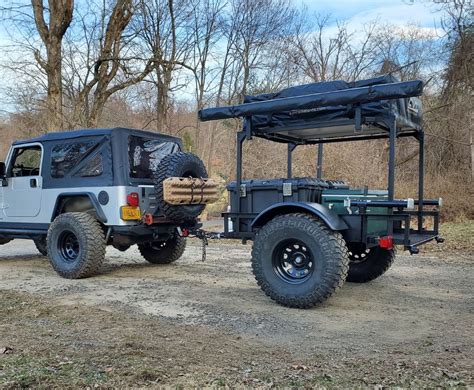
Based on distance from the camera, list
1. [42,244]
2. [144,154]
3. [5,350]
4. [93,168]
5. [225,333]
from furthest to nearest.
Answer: [42,244]
[144,154]
[93,168]
[225,333]
[5,350]

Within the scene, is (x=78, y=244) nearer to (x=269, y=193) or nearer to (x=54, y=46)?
A: (x=269, y=193)

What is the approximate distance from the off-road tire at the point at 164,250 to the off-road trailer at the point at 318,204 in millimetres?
2560

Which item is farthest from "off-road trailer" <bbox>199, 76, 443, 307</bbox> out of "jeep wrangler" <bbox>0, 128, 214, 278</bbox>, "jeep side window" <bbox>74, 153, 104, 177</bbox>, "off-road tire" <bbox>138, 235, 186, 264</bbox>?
"off-road tire" <bbox>138, 235, 186, 264</bbox>

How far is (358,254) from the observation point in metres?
7.12

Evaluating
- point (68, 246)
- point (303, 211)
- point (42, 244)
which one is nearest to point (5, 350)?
point (303, 211)

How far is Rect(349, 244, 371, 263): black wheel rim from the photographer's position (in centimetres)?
696

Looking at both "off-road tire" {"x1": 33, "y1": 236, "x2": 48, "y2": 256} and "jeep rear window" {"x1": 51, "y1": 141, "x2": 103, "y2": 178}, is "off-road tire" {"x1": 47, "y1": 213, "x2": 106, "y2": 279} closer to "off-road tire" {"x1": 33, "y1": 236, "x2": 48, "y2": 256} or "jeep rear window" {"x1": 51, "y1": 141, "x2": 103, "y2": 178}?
"off-road tire" {"x1": 33, "y1": 236, "x2": 48, "y2": 256}

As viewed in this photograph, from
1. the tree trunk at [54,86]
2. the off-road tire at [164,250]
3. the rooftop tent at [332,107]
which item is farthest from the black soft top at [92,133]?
the tree trunk at [54,86]

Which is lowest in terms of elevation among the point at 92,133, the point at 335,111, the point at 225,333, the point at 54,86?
the point at 225,333

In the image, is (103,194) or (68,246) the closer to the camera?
(103,194)

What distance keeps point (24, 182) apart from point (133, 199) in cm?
228

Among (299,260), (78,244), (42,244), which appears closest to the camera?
(299,260)

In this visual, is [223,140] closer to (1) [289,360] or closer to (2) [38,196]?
(2) [38,196]

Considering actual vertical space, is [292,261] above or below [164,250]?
above
